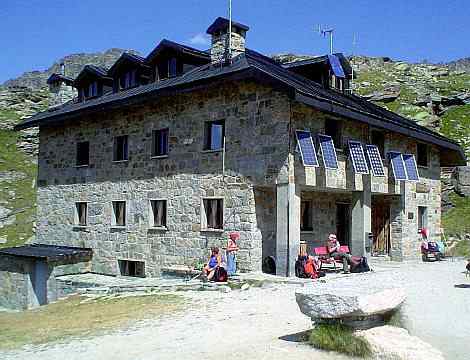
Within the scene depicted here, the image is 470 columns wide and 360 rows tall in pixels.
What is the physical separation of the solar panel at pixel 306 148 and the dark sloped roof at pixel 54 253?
33.7 feet

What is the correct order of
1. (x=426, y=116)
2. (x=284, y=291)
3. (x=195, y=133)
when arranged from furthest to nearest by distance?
(x=426, y=116) < (x=195, y=133) < (x=284, y=291)

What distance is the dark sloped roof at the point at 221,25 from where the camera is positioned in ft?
57.9

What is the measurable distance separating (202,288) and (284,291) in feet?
7.02

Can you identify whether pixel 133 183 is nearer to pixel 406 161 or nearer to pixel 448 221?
pixel 406 161

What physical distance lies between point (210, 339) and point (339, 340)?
85.2 inches

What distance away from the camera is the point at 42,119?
75.8ft

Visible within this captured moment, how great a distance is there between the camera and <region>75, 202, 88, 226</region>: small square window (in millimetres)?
22188

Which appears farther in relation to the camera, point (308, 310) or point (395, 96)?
point (395, 96)

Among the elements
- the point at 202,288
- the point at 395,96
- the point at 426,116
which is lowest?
the point at 202,288

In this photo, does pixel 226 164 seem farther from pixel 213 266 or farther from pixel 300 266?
pixel 300 266

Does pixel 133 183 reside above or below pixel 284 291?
above

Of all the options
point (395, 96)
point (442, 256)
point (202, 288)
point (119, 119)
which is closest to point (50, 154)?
point (119, 119)

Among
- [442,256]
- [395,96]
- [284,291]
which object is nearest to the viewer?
[284,291]

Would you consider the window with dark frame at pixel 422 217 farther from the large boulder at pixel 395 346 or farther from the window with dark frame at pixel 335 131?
the large boulder at pixel 395 346
